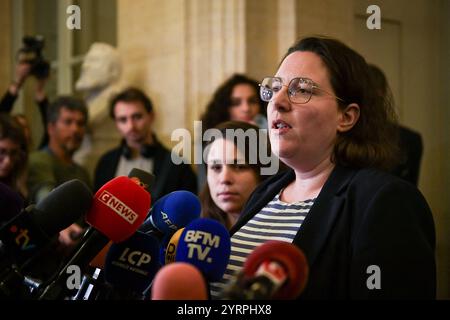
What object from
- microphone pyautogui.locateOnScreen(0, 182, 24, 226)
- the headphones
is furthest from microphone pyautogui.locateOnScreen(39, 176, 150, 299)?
the headphones

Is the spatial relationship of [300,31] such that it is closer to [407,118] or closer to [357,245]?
[407,118]

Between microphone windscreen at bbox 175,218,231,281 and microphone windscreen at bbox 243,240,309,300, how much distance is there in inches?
8.1

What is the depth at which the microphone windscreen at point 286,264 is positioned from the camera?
839 mm

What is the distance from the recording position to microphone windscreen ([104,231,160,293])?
1.13m

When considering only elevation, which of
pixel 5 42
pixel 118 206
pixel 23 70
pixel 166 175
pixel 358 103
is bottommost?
pixel 166 175

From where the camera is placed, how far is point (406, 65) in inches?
125

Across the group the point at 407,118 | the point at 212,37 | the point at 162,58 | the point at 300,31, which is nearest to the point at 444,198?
the point at 407,118

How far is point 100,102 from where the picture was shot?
13.7ft

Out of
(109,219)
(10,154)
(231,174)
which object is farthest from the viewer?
(10,154)

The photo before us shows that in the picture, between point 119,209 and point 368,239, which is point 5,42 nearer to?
Answer: point 119,209

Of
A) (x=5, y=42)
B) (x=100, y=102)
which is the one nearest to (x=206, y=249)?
(x=100, y=102)

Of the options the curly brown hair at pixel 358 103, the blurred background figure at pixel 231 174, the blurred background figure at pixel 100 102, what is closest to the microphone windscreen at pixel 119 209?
the curly brown hair at pixel 358 103

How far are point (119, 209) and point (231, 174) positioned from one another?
0.93 m

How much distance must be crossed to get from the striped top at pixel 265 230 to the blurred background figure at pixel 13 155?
1320 millimetres
